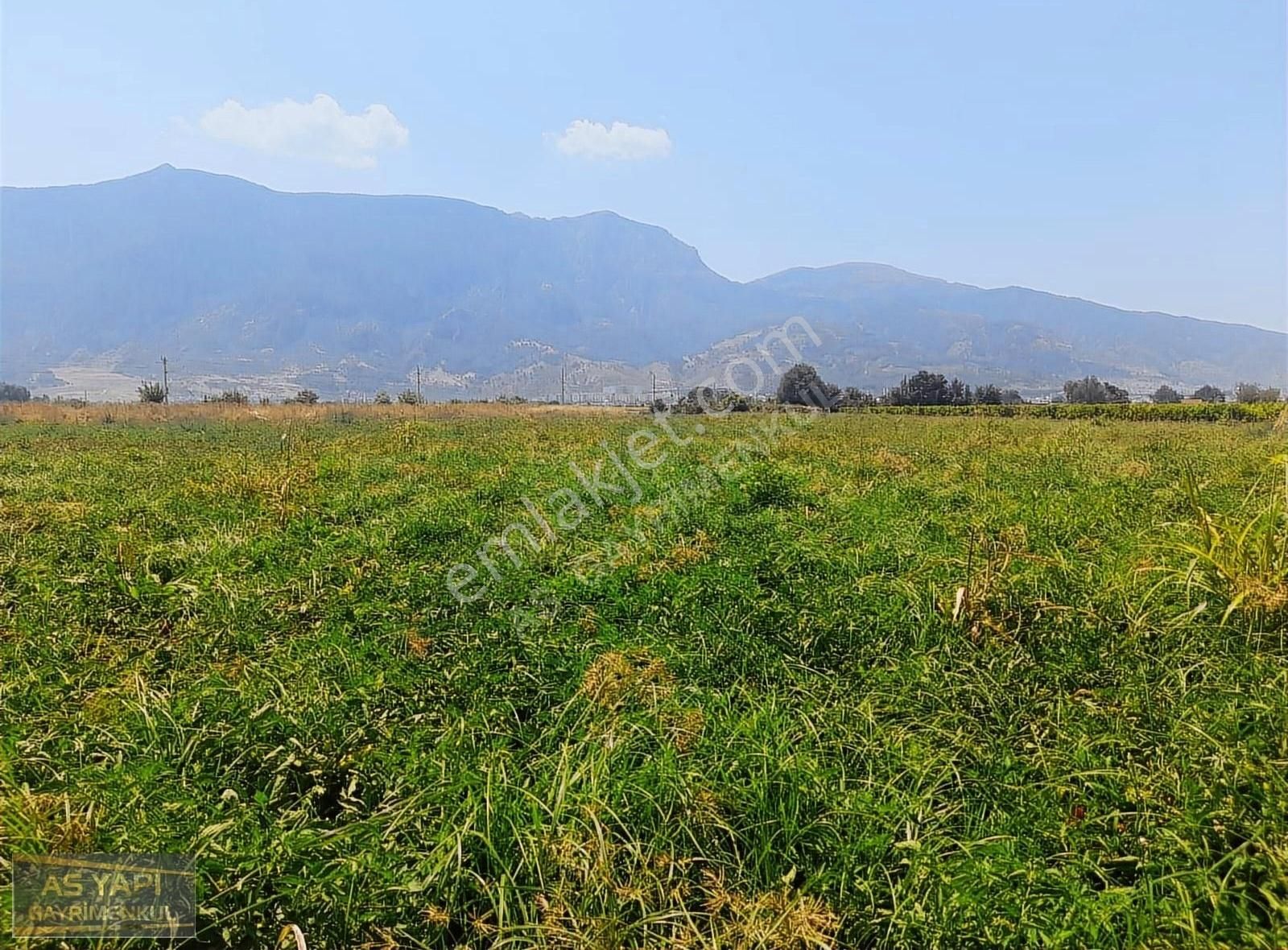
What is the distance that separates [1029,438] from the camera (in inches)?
455

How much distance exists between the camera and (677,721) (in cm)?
264

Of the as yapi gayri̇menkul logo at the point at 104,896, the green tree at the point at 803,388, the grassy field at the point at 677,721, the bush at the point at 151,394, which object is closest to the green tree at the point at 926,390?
the green tree at the point at 803,388

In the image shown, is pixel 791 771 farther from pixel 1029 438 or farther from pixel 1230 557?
pixel 1029 438

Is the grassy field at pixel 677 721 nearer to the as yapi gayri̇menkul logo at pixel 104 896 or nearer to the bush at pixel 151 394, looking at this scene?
the as yapi gayri̇menkul logo at pixel 104 896

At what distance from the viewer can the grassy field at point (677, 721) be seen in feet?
5.89

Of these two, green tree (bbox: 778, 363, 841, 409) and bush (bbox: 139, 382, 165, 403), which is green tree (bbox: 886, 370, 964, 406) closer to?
green tree (bbox: 778, 363, 841, 409)

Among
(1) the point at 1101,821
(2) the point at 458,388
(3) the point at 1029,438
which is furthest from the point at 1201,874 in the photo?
(2) the point at 458,388

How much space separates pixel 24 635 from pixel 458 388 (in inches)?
7198

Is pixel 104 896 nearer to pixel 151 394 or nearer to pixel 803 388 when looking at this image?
pixel 151 394

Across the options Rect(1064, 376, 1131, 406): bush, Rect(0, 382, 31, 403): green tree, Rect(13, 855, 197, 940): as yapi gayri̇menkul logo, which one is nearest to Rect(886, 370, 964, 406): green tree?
Rect(1064, 376, 1131, 406): bush

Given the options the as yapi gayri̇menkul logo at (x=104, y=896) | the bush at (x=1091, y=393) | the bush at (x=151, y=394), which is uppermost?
the bush at (x=1091, y=393)

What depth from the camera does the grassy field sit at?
1.79 meters

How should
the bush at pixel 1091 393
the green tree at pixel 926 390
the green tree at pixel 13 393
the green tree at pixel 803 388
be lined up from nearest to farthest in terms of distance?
the green tree at pixel 803 388 → the green tree at pixel 926 390 → the bush at pixel 1091 393 → the green tree at pixel 13 393

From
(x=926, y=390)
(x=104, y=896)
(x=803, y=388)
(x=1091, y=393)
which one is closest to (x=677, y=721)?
(x=104, y=896)
